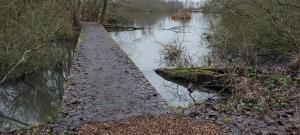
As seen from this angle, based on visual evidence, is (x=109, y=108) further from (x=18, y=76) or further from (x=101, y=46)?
(x=101, y=46)

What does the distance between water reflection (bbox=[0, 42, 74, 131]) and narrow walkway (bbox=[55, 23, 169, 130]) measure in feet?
3.43

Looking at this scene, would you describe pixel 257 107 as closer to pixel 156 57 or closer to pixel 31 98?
pixel 31 98

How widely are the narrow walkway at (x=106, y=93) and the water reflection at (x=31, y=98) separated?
1045mm

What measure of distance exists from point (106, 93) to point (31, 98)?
4130mm

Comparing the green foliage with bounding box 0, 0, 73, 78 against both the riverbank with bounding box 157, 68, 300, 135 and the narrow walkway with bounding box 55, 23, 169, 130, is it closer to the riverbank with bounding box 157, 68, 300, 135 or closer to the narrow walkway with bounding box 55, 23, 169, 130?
the narrow walkway with bounding box 55, 23, 169, 130

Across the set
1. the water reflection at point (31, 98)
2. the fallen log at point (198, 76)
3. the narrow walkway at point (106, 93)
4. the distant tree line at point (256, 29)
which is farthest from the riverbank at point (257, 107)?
the water reflection at point (31, 98)

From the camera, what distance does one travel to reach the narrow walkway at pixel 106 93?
7035 mm

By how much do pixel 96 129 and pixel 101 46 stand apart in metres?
10.9

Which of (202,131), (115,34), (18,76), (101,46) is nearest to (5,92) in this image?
(18,76)

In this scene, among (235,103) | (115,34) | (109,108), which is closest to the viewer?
(109,108)

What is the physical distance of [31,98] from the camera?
11.9 meters

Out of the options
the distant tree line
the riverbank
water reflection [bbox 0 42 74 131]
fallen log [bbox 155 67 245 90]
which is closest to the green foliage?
water reflection [bbox 0 42 74 131]

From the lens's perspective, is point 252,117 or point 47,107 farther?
point 47,107

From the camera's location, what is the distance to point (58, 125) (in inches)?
253
